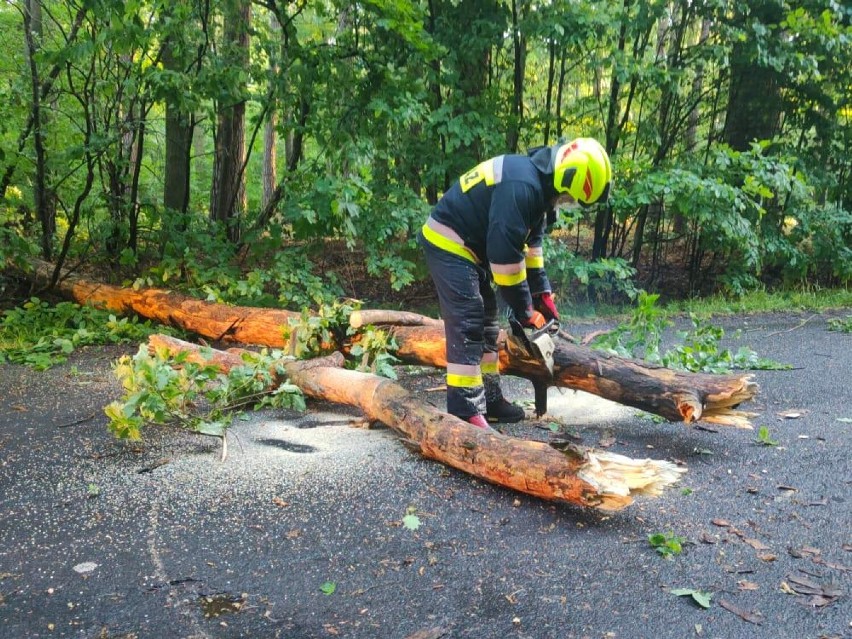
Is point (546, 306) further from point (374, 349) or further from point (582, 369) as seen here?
point (374, 349)

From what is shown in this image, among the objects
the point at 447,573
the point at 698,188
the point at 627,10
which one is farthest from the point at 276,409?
the point at 627,10

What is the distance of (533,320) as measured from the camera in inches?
151

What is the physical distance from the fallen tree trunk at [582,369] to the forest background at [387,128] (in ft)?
2.87

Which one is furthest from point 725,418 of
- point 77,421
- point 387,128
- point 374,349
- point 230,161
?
point 230,161

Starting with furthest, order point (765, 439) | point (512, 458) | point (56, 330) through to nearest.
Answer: point (56, 330)
point (765, 439)
point (512, 458)

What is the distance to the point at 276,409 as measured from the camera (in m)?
4.71

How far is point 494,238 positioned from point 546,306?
848 millimetres

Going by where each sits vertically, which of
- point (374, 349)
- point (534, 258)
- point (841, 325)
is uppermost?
point (534, 258)

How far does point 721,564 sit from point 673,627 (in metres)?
0.53

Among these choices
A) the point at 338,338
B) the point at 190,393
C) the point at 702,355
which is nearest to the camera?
the point at 190,393

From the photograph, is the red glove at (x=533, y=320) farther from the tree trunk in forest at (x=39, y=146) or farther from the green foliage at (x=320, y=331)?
the tree trunk in forest at (x=39, y=146)

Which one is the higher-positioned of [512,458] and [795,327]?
[795,327]

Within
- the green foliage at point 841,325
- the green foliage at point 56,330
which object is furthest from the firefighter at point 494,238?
the green foliage at point 841,325

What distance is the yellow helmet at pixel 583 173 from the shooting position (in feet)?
11.5
